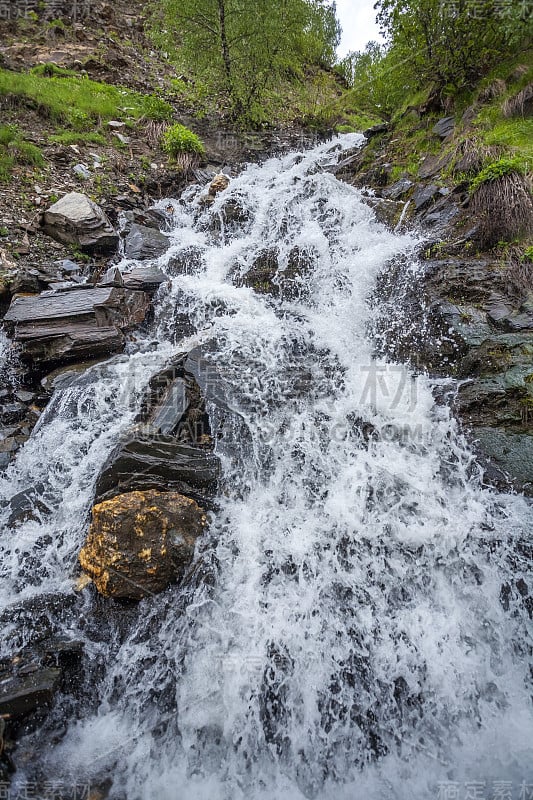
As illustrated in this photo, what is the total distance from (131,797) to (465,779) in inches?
97.8

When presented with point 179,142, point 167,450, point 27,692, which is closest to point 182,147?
point 179,142

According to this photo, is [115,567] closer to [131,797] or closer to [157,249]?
[131,797]

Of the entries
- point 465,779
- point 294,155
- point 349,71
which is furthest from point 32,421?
point 349,71

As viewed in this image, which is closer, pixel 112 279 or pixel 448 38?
pixel 112 279

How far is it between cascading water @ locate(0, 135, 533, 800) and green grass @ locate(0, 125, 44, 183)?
533 cm

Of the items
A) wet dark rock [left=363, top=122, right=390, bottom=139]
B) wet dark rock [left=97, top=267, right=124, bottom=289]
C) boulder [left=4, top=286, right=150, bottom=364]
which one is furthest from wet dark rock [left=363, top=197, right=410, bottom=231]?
boulder [left=4, top=286, right=150, bottom=364]

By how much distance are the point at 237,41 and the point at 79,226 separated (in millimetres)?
8483

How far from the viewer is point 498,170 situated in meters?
5.51

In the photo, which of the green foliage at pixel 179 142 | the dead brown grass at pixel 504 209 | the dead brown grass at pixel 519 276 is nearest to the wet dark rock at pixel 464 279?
the dead brown grass at pixel 519 276

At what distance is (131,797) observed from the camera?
2.61 metres

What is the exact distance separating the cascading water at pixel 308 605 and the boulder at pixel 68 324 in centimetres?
45

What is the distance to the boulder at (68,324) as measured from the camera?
16.7ft

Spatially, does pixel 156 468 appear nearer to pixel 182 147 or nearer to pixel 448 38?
pixel 182 147

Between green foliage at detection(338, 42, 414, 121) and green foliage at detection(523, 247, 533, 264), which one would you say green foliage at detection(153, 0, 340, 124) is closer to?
green foliage at detection(338, 42, 414, 121)
